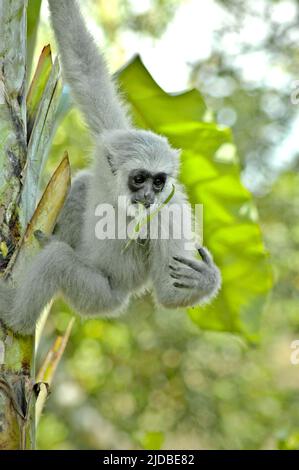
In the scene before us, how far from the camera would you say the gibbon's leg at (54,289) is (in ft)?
9.75

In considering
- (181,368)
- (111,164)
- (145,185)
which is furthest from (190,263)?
(181,368)

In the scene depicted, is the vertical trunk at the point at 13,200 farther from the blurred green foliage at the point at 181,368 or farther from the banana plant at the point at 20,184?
the blurred green foliage at the point at 181,368

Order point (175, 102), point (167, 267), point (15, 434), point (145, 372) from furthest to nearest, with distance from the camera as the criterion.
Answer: point (145, 372) → point (175, 102) → point (167, 267) → point (15, 434)

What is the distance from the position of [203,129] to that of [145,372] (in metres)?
7.71

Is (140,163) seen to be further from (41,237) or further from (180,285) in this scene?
(41,237)

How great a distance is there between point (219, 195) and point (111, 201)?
0.68 m

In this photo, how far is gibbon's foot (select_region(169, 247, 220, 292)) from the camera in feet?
11.5

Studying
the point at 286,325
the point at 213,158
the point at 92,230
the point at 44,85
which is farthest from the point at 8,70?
the point at 286,325

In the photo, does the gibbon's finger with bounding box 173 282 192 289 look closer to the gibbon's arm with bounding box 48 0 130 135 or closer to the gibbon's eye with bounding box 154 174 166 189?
the gibbon's eye with bounding box 154 174 166 189

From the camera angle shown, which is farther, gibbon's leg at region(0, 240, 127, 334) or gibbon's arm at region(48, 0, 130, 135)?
gibbon's arm at region(48, 0, 130, 135)

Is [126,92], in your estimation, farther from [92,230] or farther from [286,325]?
[286,325]

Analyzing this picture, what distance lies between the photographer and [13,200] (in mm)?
2672

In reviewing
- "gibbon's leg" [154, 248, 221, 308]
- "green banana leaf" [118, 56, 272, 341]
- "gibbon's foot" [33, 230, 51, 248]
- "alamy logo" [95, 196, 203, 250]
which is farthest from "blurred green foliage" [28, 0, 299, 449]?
"gibbon's foot" [33, 230, 51, 248]

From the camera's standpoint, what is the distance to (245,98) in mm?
12102
